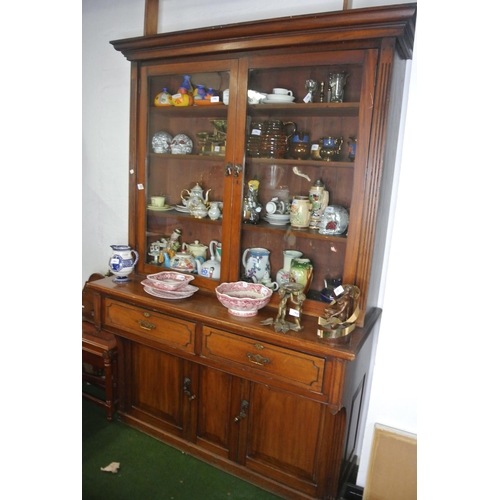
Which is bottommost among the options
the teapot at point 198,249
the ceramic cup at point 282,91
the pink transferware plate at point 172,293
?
the pink transferware plate at point 172,293

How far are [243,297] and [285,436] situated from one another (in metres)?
0.63

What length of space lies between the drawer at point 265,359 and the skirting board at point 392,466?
321 mm

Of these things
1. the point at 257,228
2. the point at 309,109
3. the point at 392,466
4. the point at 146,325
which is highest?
the point at 309,109

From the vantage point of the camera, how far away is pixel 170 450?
6.68ft

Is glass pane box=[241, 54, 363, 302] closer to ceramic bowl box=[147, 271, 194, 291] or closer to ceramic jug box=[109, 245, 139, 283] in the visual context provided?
ceramic bowl box=[147, 271, 194, 291]

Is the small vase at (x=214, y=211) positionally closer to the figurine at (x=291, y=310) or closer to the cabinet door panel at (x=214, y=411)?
the figurine at (x=291, y=310)

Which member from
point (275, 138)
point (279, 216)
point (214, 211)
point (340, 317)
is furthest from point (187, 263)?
point (340, 317)

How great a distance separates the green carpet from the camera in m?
1.77

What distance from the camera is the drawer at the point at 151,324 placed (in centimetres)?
180

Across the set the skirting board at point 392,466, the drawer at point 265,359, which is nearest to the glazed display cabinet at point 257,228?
the drawer at point 265,359

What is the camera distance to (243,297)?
180 centimetres

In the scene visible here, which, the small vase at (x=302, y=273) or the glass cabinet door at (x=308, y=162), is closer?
the glass cabinet door at (x=308, y=162)

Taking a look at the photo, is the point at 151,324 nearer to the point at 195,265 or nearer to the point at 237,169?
the point at 195,265
